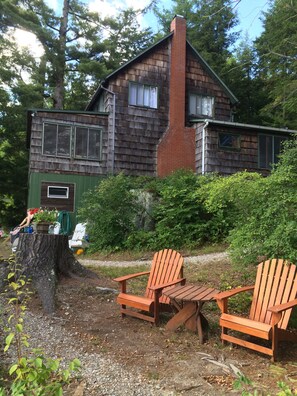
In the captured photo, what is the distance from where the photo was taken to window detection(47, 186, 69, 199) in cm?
1659

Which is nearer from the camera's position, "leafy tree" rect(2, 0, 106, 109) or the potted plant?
the potted plant

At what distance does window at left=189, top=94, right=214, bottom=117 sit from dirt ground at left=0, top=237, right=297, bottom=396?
1462 centimetres

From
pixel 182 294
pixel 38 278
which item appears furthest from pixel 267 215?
pixel 38 278

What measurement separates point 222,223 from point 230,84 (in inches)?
793

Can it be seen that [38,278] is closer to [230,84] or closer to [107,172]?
[107,172]

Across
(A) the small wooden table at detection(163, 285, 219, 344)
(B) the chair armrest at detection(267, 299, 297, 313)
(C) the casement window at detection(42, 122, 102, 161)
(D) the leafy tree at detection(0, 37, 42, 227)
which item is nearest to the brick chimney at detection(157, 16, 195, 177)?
(C) the casement window at detection(42, 122, 102, 161)

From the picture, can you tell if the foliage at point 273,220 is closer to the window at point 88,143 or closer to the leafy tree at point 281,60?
the leafy tree at point 281,60

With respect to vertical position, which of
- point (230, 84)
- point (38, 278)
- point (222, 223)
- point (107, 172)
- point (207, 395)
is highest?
point (230, 84)

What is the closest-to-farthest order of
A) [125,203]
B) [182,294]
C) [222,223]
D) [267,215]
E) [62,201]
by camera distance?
[182,294], [267,215], [222,223], [125,203], [62,201]

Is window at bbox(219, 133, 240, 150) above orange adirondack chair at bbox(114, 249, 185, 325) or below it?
above

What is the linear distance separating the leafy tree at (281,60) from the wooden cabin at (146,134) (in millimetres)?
2673

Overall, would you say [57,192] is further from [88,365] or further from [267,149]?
[88,365]

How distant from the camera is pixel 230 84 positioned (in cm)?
2955

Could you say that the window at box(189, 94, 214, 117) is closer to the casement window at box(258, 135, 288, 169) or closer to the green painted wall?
the casement window at box(258, 135, 288, 169)
